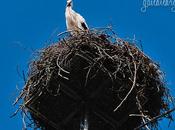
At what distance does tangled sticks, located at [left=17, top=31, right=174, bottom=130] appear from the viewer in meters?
8.43

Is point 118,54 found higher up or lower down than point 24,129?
higher up

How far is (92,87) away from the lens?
335 inches

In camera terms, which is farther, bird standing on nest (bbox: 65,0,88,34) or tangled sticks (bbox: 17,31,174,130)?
bird standing on nest (bbox: 65,0,88,34)

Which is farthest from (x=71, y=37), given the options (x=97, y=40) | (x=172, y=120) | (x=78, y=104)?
(x=172, y=120)

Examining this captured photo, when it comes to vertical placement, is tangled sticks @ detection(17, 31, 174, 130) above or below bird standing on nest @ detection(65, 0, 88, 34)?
below

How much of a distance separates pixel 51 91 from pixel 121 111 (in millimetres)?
1014

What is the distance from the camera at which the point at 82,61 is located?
8.61 m

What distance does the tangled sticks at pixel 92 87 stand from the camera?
8.43 metres

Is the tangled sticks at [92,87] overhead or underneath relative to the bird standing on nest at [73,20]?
underneath

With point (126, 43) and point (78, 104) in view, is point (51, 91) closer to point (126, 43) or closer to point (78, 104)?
point (78, 104)

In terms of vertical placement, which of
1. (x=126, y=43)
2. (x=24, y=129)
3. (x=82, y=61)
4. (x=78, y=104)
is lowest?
(x=24, y=129)

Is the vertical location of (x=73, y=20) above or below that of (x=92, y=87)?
above

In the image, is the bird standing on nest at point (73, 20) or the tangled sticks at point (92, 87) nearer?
the tangled sticks at point (92, 87)

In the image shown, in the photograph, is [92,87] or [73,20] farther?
[73,20]
